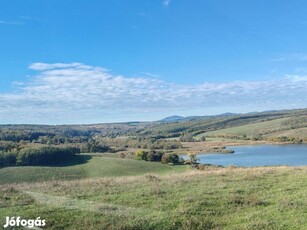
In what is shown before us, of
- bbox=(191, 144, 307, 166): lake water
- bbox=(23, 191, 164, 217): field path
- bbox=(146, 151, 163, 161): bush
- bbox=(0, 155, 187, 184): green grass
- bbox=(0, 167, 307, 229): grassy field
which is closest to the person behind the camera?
bbox=(0, 167, 307, 229): grassy field

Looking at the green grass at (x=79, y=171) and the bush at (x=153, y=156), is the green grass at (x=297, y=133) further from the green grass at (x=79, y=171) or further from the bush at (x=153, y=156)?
the green grass at (x=79, y=171)

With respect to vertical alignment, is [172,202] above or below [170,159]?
above

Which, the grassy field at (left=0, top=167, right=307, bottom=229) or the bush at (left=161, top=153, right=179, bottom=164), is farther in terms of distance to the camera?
the bush at (left=161, top=153, right=179, bottom=164)

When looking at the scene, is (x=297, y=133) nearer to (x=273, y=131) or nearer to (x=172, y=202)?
(x=273, y=131)

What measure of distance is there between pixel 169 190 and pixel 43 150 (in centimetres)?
5255

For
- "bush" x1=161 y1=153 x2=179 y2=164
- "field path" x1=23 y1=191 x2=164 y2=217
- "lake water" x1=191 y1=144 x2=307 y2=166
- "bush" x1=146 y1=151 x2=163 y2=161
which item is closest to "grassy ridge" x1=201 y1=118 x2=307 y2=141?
"lake water" x1=191 y1=144 x2=307 y2=166

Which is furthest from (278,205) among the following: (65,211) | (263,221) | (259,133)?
(259,133)

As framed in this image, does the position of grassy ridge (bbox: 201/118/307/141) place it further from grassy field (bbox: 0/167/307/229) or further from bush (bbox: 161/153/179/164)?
grassy field (bbox: 0/167/307/229)

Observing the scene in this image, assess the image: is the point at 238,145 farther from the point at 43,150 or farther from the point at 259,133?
the point at 43,150

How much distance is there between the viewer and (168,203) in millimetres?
14148

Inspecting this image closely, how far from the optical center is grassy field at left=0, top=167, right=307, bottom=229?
1166cm

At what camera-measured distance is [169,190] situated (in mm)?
16922

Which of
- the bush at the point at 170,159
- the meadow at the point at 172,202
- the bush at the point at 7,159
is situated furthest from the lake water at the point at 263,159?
the meadow at the point at 172,202

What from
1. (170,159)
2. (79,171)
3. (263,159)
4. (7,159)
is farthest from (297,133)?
(79,171)
